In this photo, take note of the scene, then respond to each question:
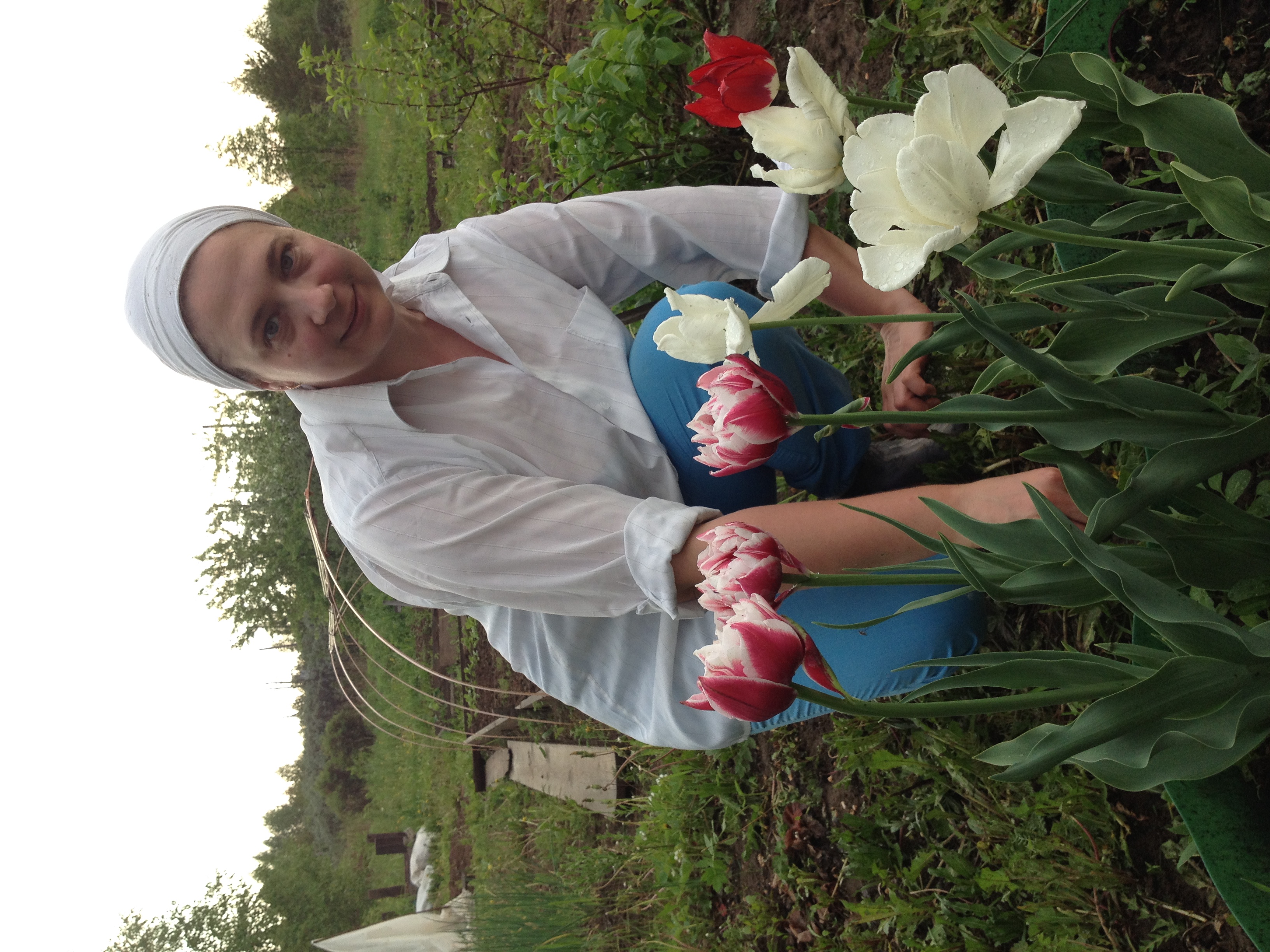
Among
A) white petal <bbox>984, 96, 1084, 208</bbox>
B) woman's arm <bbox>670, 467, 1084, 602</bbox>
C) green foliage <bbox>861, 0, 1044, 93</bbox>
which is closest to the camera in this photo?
white petal <bbox>984, 96, 1084, 208</bbox>

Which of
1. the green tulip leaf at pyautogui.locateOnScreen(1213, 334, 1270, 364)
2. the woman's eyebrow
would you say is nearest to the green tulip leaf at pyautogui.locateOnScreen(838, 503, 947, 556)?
the green tulip leaf at pyautogui.locateOnScreen(1213, 334, 1270, 364)

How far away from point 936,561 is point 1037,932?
0.80 meters

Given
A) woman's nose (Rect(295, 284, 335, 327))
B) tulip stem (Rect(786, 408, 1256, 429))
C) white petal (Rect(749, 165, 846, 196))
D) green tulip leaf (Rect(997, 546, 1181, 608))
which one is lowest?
green tulip leaf (Rect(997, 546, 1181, 608))

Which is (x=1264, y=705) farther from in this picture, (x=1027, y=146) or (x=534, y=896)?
(x=534, y=896)

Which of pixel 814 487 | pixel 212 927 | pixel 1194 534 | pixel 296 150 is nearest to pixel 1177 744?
pixel 1194 534

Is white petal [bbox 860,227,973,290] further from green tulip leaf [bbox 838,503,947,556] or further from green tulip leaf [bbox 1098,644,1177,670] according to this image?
green tulip leaf [bbox 1098,644,1177,670]

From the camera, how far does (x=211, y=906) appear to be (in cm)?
751

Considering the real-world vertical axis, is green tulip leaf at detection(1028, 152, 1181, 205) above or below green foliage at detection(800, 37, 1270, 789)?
above

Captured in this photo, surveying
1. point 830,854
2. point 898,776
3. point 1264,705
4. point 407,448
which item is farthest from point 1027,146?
point 830,854

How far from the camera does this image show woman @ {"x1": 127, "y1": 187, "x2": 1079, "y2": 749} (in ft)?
3.97

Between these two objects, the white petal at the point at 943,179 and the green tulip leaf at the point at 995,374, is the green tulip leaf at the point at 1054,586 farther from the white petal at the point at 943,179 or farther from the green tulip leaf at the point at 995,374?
the white petal at the point at 943,179

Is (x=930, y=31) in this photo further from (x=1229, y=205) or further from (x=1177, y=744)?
(x=1177, y=744)

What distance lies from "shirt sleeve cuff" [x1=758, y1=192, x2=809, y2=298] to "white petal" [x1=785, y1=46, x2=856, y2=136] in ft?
2.34

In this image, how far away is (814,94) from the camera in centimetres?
71
